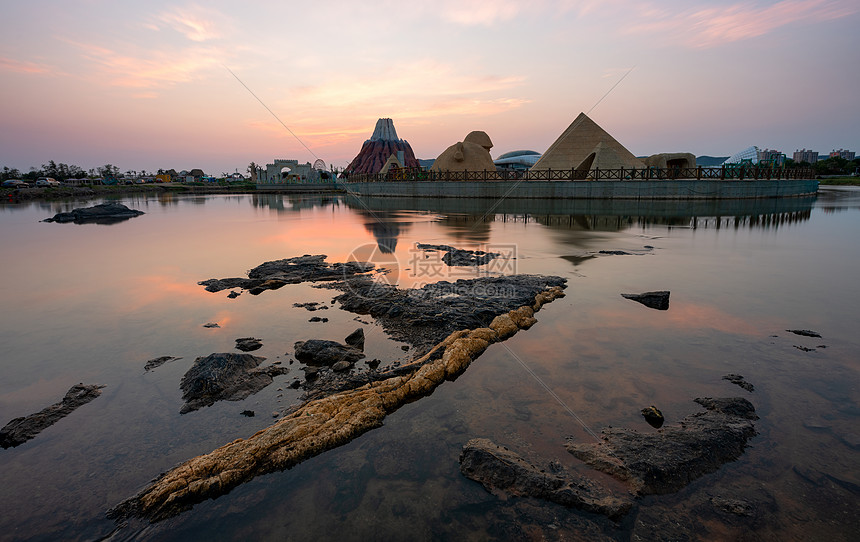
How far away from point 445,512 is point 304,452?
1644mm

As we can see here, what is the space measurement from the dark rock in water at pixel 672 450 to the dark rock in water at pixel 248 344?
17.1ft

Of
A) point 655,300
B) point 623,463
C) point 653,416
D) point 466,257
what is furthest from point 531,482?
point 466,257

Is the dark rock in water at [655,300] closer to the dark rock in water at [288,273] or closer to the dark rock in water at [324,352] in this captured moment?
the dark rock in water at [324,352]

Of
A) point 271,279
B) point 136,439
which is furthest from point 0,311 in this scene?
point 136,439

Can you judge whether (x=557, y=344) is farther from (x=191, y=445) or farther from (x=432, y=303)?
(x=191, y=445)

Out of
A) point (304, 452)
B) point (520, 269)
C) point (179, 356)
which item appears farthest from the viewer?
point (520, 269)

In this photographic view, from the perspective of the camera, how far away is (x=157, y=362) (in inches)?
253

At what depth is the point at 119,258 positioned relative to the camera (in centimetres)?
1570

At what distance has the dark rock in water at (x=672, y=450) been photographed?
3.87 meters

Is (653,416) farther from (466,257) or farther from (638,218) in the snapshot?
(638,218)

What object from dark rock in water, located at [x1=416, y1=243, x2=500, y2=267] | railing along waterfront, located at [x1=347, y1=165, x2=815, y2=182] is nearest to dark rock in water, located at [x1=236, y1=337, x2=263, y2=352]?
dark rock in water, located at [x1=416, y1=243, x2=500, y2=267]

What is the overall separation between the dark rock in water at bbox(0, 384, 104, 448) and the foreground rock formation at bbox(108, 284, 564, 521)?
85.2 inches

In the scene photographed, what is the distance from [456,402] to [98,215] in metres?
38.5

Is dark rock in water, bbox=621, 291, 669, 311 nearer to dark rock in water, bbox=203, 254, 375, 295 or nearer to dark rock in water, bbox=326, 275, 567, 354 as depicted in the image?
dark rock in water, bbox=326, 275, 567, 354
